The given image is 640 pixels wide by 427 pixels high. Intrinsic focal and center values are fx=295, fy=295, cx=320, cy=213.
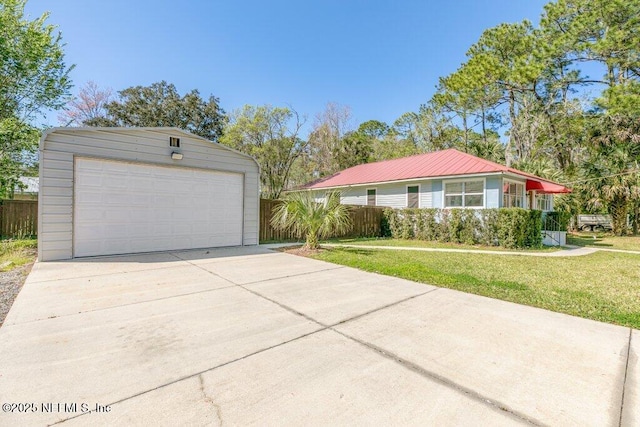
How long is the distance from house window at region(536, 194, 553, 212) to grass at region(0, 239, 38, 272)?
Result: 1990 centimetres

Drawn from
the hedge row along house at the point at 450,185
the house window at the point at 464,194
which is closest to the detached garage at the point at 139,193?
the hedge row along house at the point at 450,185

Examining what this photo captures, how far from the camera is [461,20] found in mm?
16734

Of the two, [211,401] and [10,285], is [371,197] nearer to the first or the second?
[10,285]

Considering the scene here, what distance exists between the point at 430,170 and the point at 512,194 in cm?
353

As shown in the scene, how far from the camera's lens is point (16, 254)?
7.47 m

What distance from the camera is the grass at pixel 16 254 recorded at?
250 inches

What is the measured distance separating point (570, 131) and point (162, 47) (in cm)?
2425

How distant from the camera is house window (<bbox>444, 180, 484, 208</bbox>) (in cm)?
1225

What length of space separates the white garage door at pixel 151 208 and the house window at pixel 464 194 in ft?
29.7

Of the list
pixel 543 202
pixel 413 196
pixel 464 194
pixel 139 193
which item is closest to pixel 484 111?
pixel 543 202

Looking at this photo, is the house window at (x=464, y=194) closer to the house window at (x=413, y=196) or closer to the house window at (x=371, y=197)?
the house window at (x=413, y=196)

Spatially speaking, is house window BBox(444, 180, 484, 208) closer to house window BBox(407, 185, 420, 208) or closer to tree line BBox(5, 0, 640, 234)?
house window BBox(407, 185, 420, 208)

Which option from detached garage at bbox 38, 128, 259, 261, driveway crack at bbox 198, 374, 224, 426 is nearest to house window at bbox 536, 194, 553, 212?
detached garage at bbox 38, 128, 259, 261

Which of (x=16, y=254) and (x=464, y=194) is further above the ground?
(x=464, y=194)
